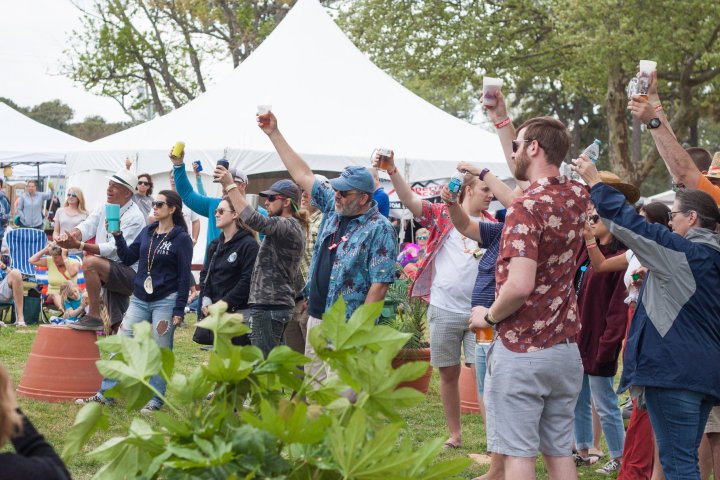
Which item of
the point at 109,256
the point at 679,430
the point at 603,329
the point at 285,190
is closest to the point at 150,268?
the point at 109,256

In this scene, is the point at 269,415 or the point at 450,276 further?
the point at 450,276

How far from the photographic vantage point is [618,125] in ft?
90.1

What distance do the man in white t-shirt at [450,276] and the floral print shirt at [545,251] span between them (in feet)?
7.76

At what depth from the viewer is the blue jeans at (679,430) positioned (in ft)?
14.3

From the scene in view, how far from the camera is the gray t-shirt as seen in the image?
7.55 metres

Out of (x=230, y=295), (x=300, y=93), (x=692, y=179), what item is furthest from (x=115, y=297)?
(x=300, y=93)

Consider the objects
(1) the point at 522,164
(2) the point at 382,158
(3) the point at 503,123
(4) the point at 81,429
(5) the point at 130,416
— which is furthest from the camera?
(5) the point at 130,416

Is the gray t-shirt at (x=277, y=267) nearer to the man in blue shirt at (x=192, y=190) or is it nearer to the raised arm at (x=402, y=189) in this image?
the man in blue shirt at (x=192, y=190)

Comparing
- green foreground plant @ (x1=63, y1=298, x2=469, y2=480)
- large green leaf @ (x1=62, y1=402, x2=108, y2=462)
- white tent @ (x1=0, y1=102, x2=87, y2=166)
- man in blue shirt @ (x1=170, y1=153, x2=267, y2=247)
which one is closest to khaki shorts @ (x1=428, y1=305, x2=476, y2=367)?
man in blue shirt @ (x1=170, y1=153, x2=267, y2=247)

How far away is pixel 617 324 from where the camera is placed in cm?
616

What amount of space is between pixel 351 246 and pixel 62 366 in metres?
3.65

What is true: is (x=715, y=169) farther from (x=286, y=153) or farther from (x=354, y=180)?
(x=286, y=153)

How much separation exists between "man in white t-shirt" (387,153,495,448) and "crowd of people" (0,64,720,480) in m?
0.01

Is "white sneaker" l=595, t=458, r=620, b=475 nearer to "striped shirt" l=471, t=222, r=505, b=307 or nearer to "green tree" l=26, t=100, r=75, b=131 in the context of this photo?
"striped shirt" l=471, t=222, r=505, b=307
